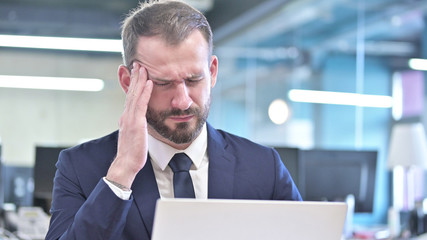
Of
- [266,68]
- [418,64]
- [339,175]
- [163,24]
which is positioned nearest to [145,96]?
[163,24]

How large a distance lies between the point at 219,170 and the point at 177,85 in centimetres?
26

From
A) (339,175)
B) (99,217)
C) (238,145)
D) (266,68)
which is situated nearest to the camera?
(99,217)

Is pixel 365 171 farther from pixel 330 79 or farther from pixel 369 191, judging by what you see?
pixel 330 79

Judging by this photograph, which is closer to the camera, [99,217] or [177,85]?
[99,217]

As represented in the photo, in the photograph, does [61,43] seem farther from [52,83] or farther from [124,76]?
[124,76]

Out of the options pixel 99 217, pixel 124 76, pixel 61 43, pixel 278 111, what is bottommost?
pixel 99 217

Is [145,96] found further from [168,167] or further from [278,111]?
[278,111]

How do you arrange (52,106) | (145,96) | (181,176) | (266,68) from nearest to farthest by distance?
(145,96) < (181,176) < (266,68) < (52,106)

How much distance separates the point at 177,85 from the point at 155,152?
0.21m

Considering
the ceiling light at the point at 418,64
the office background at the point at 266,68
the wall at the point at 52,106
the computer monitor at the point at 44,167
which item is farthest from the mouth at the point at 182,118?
the wall at the point at 52,106

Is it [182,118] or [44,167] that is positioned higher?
[182,118]

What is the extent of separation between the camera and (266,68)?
8.68m

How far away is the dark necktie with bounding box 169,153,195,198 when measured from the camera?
157cm

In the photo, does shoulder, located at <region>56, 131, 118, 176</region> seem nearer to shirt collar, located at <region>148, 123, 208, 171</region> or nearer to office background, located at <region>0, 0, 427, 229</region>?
shirt collar, located at <region>148, 123, 208, 171</region>
